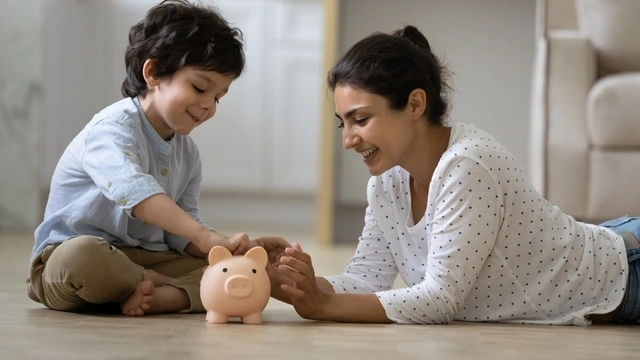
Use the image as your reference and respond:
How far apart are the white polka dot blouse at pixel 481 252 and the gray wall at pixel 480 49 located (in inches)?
59.0

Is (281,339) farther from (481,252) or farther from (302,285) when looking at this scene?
(481,252)

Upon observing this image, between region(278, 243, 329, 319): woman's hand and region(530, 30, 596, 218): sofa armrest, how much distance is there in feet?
3.80

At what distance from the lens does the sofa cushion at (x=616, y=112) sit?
80.2 inches

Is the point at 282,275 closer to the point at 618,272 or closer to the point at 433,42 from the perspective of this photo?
the point at 618,272

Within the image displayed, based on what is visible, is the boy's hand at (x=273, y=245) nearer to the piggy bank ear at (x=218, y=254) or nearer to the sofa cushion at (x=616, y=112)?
the piggy bank ear at (x=218, y=254)

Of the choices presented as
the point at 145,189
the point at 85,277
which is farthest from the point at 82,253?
the point at 145,189

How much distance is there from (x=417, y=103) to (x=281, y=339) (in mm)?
422

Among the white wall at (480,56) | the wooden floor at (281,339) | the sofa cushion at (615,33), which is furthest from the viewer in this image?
the white wall at (480,56)

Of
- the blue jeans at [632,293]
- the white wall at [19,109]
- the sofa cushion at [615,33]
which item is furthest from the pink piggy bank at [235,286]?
the white wall at [19,109]

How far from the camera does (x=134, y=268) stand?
1244mm

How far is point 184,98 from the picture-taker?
1.33m

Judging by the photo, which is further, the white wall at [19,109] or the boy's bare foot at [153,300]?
the white wall at [19,109]

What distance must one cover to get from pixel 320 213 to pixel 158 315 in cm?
155

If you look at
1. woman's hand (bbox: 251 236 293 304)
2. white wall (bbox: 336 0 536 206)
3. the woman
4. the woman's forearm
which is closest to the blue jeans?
the woman
